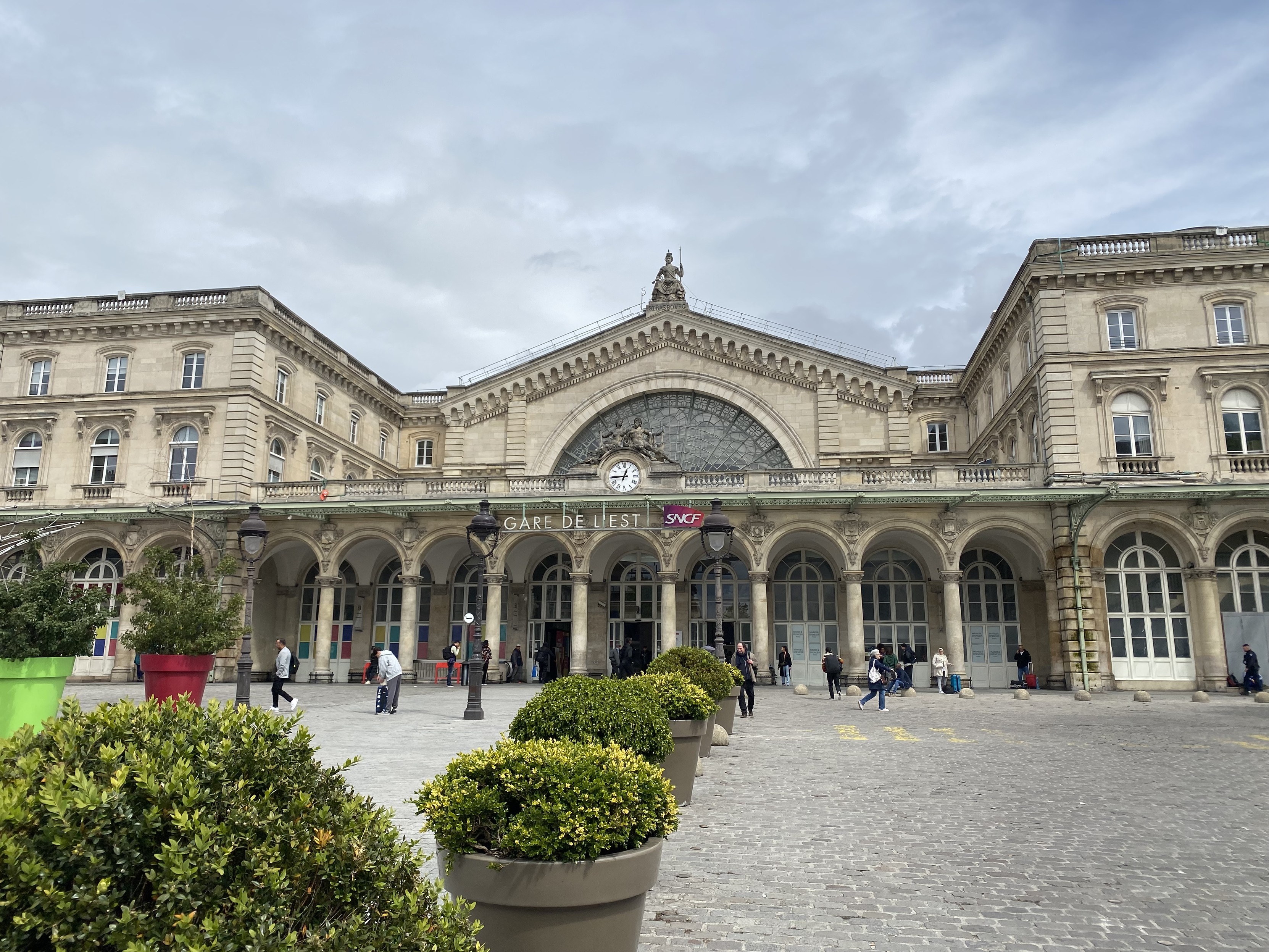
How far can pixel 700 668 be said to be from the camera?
14633 mm

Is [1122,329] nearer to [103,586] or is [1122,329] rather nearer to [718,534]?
[718,534]

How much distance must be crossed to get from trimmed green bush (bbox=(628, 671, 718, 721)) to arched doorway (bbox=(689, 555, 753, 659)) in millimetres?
23105

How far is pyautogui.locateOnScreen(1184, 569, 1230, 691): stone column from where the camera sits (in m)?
27.6

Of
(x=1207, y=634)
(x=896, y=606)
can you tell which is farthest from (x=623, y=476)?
(x=1207, y=634)

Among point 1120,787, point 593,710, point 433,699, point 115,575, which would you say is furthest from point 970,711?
point 115,575

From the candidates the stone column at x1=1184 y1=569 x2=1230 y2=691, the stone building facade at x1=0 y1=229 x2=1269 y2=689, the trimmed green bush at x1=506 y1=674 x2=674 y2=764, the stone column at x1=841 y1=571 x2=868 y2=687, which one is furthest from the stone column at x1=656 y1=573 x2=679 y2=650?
the trimmed green bush at x1=506 y1=674 x2=674 y2=764

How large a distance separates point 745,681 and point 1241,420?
2045 centimetres

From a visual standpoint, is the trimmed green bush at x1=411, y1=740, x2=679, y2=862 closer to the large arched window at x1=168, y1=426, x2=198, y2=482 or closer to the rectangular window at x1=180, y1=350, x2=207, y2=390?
Result: the large arched window at x1=168, y1=426, x2=198, y2=482

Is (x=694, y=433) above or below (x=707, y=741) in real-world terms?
above

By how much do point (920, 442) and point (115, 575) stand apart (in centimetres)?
3500

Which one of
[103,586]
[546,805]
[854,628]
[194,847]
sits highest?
[103,586]

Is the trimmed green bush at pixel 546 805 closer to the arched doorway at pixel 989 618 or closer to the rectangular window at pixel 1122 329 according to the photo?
the arched doorway at pixel 989 618

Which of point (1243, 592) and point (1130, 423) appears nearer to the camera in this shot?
point (1243, 592)

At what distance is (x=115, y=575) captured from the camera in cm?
3447
